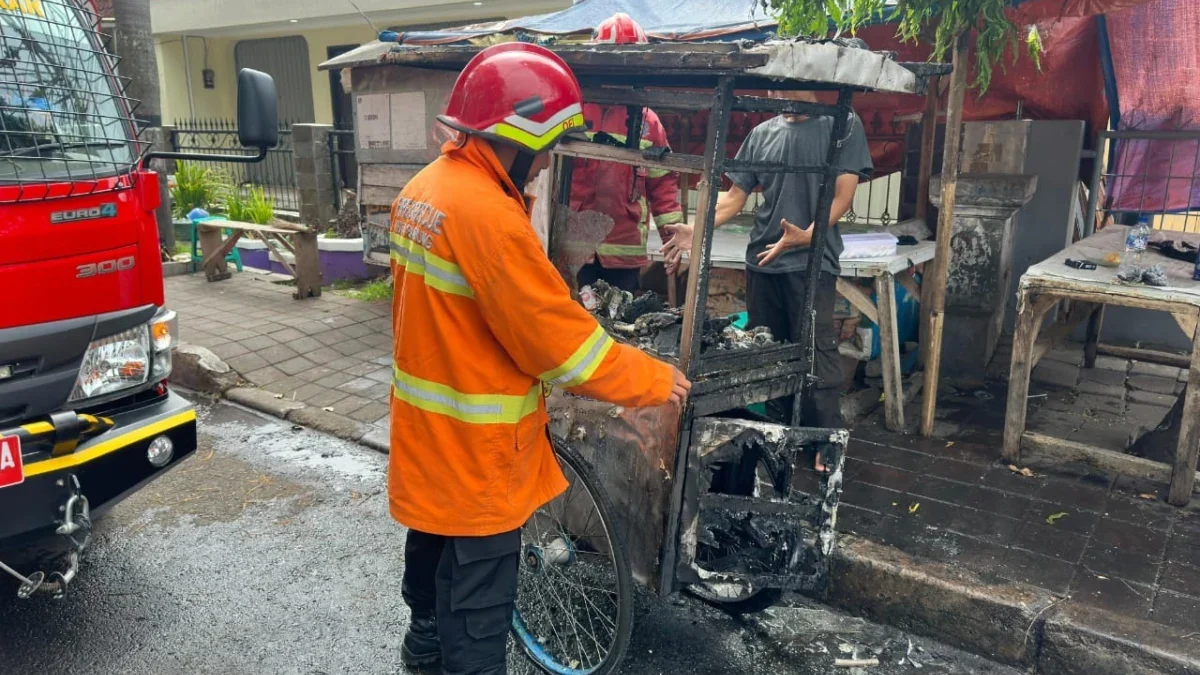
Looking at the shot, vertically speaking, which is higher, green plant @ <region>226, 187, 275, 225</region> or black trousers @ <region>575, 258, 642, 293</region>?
black trousers @ <region>575, 258, 642, 293</region>

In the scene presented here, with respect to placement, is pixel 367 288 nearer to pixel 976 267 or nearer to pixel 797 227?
pixel 797 227

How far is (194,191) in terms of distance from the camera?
10.8 meters

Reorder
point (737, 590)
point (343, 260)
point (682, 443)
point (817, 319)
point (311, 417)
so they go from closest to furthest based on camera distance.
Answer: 1. point (682, 443)
2. point (737, 590)
3. point (817, 319)
4. point (311, 417)
5. point (343, 260)

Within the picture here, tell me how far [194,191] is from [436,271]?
995 cm

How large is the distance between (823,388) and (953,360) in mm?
1904

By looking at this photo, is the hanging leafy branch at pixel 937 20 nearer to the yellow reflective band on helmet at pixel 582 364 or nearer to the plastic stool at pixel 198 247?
the yellow reflective band on helmet at pixel 582 364

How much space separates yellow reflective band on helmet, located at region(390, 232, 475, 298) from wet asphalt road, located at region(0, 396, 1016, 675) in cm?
155

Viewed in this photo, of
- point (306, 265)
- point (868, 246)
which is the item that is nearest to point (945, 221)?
point (868, 246)

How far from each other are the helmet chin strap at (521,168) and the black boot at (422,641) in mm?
1465

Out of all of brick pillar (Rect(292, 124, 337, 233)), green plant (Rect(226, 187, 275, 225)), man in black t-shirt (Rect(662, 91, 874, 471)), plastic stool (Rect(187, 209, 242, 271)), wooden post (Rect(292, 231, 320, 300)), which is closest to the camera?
man in black t-shirt (Rect(662, 91, 874, 471))

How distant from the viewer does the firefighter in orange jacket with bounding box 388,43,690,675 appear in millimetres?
2098

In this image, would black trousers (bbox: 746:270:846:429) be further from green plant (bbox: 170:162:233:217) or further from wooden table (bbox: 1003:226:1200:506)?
green plant (bbox: 170:162:233:217)

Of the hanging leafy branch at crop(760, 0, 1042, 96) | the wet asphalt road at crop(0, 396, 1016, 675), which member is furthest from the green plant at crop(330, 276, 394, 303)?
the hanging leafy branch at crop(760, 0, 1042, 96)

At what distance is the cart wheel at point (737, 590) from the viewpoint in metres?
2.98
